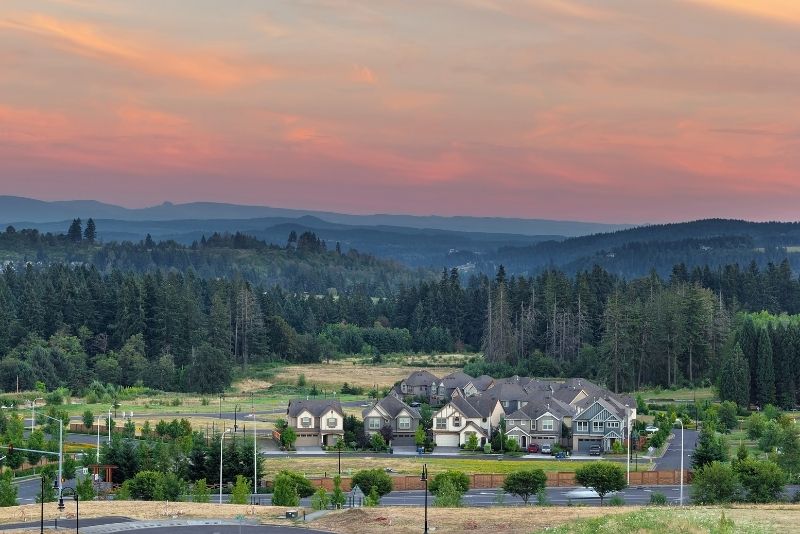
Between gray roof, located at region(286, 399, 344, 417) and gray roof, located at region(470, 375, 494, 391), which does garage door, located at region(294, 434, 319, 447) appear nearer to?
gray roof, located at region(286, 399, 344, 417)

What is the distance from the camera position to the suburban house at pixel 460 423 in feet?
359

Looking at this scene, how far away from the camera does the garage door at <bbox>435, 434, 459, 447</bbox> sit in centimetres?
10944

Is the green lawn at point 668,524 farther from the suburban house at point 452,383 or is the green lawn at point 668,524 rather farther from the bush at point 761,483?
the suburban house at point 452,383

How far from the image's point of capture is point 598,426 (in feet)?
351

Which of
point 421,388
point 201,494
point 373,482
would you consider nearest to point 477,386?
point 421,388

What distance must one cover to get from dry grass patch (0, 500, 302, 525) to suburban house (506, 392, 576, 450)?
159 ft

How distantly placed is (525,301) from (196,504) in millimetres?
124294

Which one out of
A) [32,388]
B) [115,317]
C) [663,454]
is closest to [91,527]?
[663,454]

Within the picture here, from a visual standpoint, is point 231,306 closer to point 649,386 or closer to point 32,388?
point 32,388

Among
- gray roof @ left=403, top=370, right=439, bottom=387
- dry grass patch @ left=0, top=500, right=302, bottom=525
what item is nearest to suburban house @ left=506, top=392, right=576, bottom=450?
gray roof @ left=403, top=370, right=439, bottom=387

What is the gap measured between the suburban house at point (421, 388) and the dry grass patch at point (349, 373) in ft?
41.1

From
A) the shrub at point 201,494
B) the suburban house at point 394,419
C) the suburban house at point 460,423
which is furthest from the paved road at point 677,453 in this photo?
the shrub at point 201,494

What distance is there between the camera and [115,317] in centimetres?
17562

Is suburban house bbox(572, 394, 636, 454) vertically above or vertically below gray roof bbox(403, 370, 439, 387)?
below
